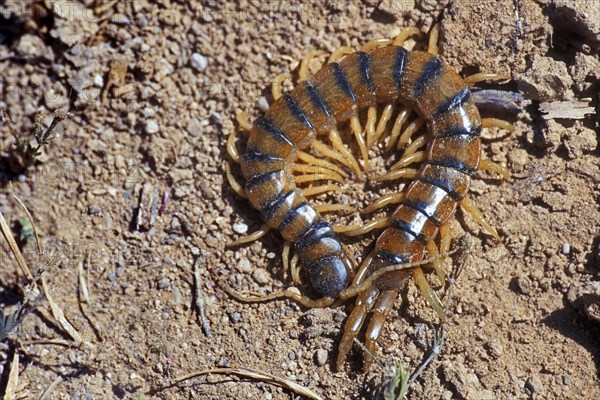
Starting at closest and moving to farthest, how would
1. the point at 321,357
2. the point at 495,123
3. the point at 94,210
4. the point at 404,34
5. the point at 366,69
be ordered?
1. the point at 321,357
2. the point at 495,123
3. the point at 366,69
4. the point at 404,34
5. the point at 94,210

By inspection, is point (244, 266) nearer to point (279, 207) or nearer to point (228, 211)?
point (228, 211)

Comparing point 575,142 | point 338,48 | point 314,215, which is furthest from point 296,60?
point 575,142

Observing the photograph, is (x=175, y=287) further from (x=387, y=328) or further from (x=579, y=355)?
(x=579, y=355)

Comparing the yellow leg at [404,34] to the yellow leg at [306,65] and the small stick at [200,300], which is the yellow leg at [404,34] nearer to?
the yellow leg at [306,65]

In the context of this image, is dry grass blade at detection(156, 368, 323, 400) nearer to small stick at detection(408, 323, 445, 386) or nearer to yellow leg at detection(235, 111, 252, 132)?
small stick at detection(408, 323, 445, 386)

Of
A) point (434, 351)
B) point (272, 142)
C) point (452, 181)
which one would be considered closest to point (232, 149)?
point (272, 142)

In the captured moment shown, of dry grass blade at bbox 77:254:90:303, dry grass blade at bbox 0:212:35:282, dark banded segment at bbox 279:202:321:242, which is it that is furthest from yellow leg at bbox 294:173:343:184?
dry grass blade at bbox 0:212:35:282
